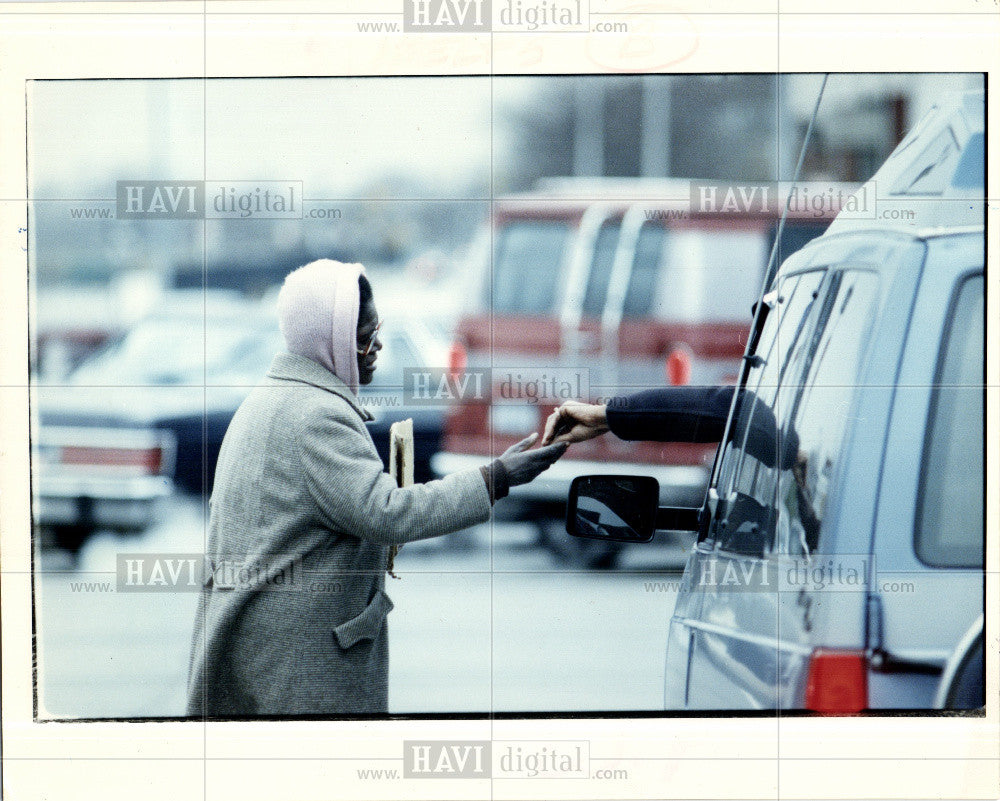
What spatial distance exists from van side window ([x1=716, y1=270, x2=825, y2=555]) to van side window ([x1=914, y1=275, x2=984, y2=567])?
0.32 meters

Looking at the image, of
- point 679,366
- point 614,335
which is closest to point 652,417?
point 679,366

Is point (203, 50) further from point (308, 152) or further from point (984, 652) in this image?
point (984, 652)

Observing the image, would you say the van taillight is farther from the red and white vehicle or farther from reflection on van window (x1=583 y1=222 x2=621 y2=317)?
reflection on van window (x1=583 y1=222 x2=621 y2=317)

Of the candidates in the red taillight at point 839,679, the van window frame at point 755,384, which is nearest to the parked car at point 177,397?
the van window frame at point 755,384

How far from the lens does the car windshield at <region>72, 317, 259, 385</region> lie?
3.04 metres

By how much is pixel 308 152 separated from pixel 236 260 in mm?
552

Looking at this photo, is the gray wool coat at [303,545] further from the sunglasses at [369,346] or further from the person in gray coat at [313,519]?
the sunglasses at [369,346]

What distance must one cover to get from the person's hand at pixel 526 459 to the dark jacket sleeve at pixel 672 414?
0.16 metres

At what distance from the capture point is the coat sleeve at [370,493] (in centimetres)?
259

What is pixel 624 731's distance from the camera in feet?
9.98

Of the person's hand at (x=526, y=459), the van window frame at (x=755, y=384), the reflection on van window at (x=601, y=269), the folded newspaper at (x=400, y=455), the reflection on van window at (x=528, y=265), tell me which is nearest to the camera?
the van window frame at (x=755, y=384)

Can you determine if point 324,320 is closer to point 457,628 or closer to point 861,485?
point 457,628

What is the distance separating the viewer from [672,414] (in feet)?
9.45

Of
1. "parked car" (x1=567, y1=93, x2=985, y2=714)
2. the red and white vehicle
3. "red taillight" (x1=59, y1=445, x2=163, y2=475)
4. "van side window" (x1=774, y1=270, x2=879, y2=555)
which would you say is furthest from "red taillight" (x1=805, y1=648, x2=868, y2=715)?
"red taillight" (x1=59, y1=445, x2=163, y2=475)
